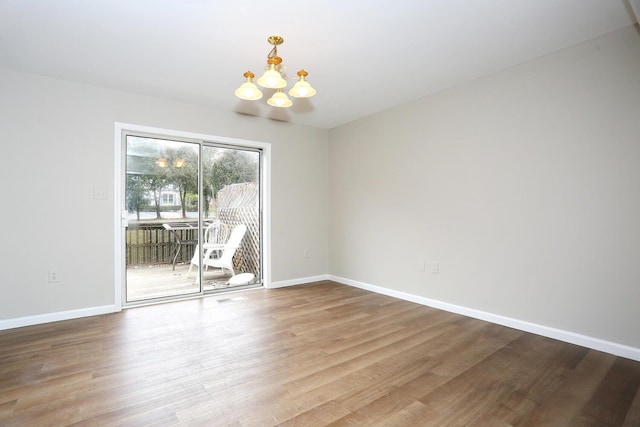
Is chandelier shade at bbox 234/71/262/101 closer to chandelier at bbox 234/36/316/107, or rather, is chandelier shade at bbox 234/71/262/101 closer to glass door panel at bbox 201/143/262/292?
chandelier at bbox 234/36/316/107

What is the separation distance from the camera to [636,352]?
227 centimetres

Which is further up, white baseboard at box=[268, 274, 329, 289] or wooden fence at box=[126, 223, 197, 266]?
wooden fence at box=[126, 223, 197, 266]

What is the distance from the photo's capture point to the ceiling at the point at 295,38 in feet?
6.87

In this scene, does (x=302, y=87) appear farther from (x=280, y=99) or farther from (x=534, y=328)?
(x=534, y=328)

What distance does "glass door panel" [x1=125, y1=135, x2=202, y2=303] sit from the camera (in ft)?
12.0

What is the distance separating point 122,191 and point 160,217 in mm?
500

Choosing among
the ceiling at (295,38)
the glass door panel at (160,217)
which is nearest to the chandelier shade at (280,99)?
the ceiling at (295,38)

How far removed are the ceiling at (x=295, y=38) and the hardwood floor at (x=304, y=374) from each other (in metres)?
2.43

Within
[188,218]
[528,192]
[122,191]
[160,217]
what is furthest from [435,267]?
[122,191]

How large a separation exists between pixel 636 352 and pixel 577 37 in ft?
7.89

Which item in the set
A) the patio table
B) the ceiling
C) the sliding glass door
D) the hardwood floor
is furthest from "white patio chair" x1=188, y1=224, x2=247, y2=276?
the ceiling

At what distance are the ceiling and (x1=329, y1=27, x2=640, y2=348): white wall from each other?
1.00 feet

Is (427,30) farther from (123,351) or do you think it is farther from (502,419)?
(123,351)

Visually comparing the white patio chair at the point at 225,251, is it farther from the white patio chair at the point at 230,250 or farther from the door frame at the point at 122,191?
the door frame at the point at 122,191
